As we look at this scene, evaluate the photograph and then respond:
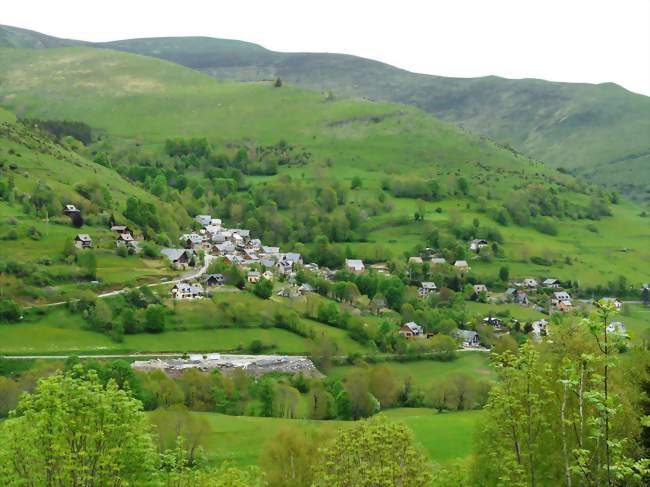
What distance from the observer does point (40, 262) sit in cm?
11038

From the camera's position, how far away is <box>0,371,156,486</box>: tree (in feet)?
75.7

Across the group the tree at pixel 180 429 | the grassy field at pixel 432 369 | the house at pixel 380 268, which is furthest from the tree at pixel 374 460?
the house at pixel 380 268

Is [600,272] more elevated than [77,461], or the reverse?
[77,461]

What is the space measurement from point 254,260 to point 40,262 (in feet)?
163

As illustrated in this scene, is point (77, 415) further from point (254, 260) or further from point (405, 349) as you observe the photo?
point (254, 260)

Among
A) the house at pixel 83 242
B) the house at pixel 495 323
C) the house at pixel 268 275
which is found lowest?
the house at pixel 495 323

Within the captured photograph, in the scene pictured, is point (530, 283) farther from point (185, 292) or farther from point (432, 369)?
point (185, 292)

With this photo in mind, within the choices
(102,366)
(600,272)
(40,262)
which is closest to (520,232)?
(600,272)

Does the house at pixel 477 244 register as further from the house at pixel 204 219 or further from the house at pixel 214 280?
the house at pixel 214 280

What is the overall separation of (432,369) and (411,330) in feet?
53.0

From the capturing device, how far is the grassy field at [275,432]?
207ft

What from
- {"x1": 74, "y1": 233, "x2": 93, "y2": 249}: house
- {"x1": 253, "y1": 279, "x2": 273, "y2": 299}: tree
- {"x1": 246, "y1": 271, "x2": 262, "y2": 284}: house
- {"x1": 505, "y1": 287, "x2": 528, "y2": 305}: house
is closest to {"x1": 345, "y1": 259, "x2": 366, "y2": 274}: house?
{"x1": 246, "y1": 271, "x2": 262, "y2": 284}: house

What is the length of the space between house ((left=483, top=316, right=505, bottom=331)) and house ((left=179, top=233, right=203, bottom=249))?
61721mm

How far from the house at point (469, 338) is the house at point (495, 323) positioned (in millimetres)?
6902
